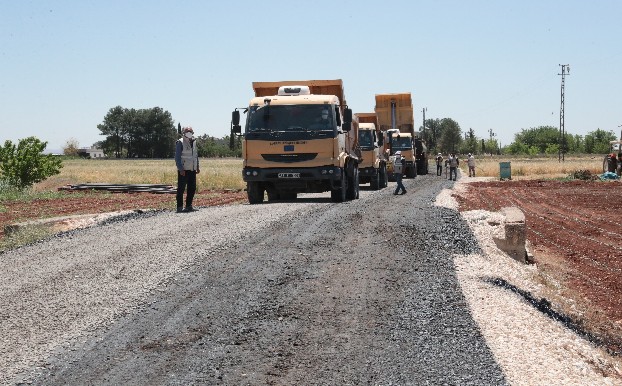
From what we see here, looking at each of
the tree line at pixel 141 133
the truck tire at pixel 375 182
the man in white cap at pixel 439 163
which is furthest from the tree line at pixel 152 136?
the truck tire at pixel 375 182

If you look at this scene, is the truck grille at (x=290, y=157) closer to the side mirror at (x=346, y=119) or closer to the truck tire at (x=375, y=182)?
the side mirror at (x=346, y=119)

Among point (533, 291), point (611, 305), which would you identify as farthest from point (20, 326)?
point (611, 305)

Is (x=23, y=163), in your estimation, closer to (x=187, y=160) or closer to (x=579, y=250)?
(x=187, y=160)

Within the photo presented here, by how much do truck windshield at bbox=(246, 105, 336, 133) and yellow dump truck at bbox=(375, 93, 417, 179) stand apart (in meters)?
17.4

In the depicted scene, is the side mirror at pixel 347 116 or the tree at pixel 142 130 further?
the tree at pixel 142 130

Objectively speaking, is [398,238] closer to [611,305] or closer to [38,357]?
[611,305]

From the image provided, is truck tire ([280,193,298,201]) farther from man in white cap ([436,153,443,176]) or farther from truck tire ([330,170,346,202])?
man in white cap ([436,153,443,176])

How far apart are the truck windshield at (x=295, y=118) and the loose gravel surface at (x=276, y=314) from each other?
662cm

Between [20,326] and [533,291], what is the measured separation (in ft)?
22.5

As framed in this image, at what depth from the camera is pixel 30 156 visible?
4078cm

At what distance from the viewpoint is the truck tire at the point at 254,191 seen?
2053 centimetres

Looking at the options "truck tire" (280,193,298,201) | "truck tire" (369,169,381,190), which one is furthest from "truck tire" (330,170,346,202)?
"truck tire" (369,169,381,190)

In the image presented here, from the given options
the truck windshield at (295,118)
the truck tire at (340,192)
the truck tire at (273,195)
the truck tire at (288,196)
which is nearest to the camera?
the truck windshield at (295,118)

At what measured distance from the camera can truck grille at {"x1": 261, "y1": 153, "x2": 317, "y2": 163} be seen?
19562mm
